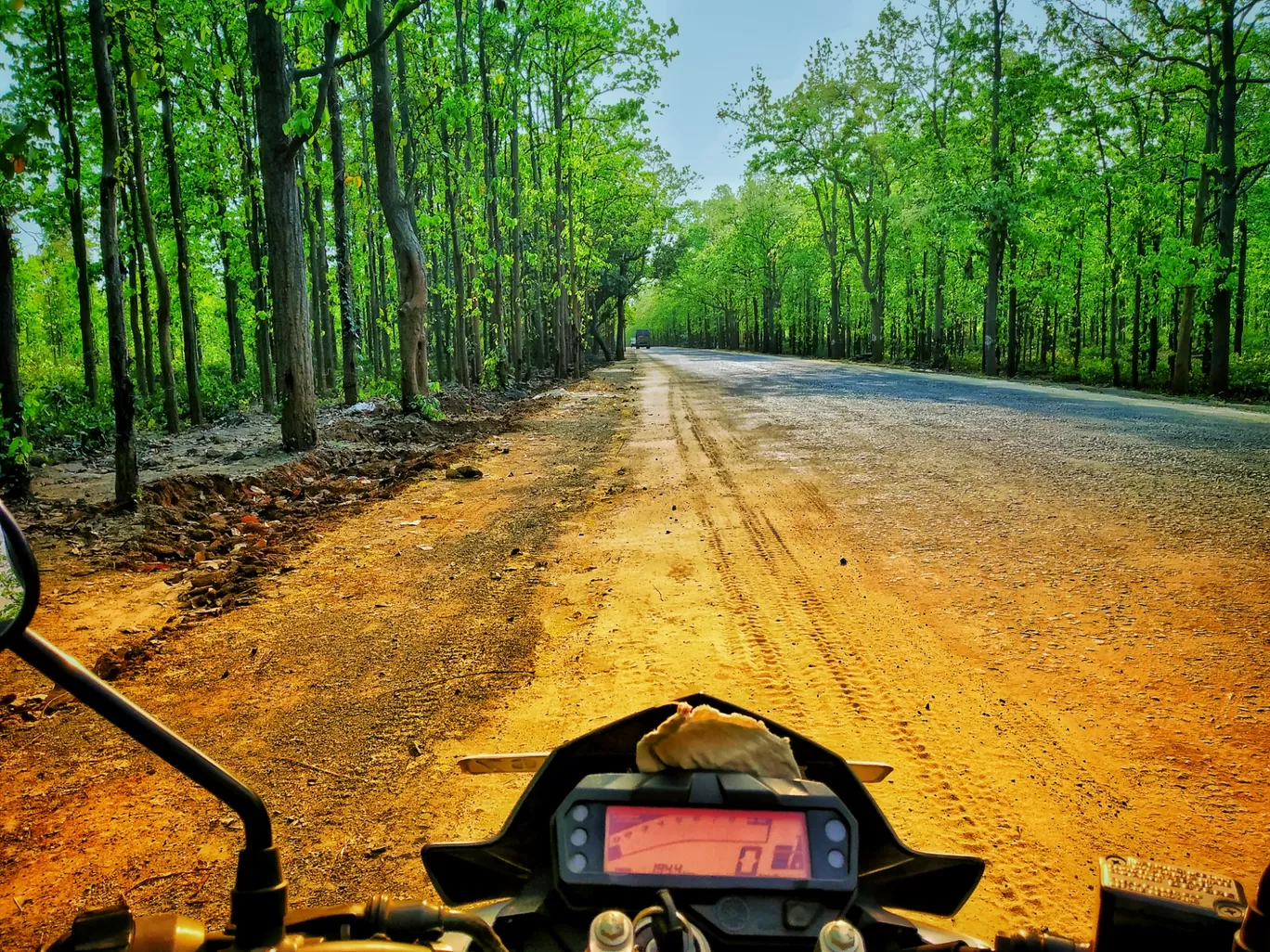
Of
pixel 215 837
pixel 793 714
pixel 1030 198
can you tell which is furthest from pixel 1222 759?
pixel 1030 198

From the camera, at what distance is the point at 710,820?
1447 mm

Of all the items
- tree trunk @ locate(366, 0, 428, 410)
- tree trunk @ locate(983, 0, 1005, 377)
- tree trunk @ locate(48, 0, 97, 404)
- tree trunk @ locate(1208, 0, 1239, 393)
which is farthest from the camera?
tree trunk @ locate(983, 0, 1005, 377)

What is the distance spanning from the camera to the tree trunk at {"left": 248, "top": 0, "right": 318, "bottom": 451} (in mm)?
10133

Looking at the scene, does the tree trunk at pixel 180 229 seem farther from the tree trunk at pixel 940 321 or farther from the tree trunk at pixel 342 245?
the tree trunk at pixel 940 321

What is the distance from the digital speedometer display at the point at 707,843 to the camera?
4.66 feet

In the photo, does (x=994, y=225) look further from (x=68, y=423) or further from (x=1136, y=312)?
(x=68, y=423)

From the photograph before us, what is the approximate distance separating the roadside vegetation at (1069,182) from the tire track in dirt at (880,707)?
20.5 metres

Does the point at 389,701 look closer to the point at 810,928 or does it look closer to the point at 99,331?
the point at 810,928

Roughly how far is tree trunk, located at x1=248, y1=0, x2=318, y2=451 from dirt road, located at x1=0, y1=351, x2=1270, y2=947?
13.3 feet

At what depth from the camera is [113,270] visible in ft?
23.8

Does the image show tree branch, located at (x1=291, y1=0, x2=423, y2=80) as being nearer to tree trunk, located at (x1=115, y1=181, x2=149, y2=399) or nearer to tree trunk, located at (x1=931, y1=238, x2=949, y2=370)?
tree trunk, located at (x1=115, y1=181, x2=149, y2=399)

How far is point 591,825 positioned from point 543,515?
5576 millimetres

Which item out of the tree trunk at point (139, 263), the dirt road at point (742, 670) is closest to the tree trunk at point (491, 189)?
the tree trunk at point (139, 263)

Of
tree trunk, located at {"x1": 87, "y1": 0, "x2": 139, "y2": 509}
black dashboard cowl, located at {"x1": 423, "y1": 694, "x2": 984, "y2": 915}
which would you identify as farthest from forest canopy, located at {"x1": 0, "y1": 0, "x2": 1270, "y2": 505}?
black dashboard cowl, located at {"x1": 423, "y1": 694, "x2": 984, "y2": 915}
